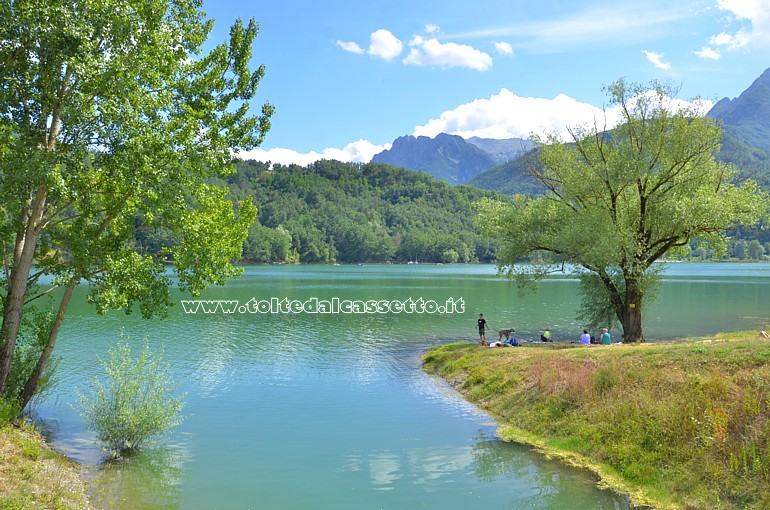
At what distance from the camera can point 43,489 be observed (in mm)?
13898

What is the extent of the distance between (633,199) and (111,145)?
32.2m

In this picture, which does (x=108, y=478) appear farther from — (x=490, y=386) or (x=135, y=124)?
(x=490, y=386)

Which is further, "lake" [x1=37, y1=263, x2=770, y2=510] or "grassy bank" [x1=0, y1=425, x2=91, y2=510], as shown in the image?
"lake" [x1=37, y1=263, x2=770, y2=510]

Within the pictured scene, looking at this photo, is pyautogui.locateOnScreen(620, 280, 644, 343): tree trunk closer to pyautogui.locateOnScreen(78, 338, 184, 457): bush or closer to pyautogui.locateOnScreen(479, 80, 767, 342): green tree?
pyautogui.locateOnScreen(479, 80, 767, 342): green tree

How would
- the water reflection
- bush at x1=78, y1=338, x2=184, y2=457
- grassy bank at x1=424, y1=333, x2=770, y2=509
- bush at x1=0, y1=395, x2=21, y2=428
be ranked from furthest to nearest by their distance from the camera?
bush at x1=78, y1=338, x2=184, y2=457 < bush at x1=0, y1=395, x2=21, y2=428 < the water reflection < grassy bank at x1=424, y1=333, x2=770, y2=509

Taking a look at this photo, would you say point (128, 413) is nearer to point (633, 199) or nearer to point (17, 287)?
point (17, 287)

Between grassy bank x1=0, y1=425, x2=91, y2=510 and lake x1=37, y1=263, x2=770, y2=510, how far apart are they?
805 millimetres

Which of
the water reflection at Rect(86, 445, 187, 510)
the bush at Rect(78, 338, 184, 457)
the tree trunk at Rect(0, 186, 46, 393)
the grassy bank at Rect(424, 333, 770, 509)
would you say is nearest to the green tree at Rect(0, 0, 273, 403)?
the tree trunk at Rect(0, 186, 46, 393)

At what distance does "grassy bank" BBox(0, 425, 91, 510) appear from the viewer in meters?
12.8

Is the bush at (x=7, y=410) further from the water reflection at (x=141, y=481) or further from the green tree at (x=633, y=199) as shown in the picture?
the green tree at (x=633, y=199)

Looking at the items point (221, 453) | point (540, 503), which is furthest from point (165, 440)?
point (540, 503)

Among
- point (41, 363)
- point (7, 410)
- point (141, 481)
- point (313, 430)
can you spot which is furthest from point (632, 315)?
point (7, 410)

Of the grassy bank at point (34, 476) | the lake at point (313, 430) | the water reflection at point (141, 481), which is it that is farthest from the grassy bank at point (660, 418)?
the grassy bank at point (34, 476)

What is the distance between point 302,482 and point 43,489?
7.04 metres
